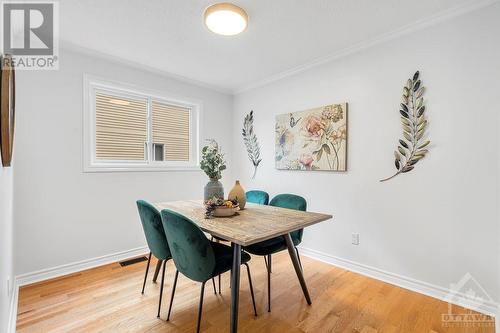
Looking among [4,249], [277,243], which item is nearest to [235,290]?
[277,243]

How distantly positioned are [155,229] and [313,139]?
207 centimetres

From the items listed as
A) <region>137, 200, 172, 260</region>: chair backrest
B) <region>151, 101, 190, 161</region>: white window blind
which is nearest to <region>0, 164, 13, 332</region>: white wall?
<region>137, 200, 172, 260</region>: chair backrest

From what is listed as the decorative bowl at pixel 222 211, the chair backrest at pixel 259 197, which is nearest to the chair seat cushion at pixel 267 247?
the decorative bowl at pixel 222 211

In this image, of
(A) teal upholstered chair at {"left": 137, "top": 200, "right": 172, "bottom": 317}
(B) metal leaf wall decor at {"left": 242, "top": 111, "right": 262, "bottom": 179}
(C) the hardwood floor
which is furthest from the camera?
(B) metal leaf wall decor at {"left": 242, "top": 111, "right": 262, "bottom": 179}

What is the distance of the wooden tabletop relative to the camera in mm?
1471

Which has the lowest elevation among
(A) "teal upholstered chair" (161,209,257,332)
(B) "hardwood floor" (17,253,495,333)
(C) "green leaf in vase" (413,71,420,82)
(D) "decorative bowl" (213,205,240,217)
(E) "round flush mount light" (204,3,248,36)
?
(B) "hardwood floor" (17,253,495,333)

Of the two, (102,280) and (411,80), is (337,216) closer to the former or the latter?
(411,80)

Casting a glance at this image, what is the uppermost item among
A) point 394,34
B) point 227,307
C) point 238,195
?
point 394,34

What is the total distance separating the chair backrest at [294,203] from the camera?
234 centimetres

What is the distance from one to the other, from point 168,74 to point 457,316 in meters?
3.98

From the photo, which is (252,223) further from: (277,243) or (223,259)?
(277,243)

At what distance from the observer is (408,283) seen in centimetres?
231

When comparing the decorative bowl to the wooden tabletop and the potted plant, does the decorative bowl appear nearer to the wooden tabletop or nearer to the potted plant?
the wooden tabletop

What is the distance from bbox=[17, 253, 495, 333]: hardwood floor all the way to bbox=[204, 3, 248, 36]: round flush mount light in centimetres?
232
